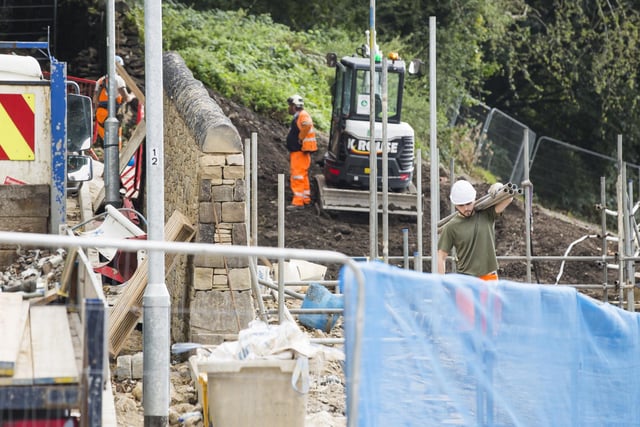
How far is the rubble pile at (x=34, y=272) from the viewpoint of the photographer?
6.45 m

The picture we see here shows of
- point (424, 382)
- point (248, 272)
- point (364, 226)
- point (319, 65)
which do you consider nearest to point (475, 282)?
point (424, 382)

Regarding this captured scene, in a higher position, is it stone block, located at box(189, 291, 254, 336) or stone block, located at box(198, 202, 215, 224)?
stone block, located at box(198, 202, 215, 224)

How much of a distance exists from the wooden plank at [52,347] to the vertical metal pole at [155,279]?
2.00 m

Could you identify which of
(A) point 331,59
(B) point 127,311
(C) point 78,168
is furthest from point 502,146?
(B) point 127,311

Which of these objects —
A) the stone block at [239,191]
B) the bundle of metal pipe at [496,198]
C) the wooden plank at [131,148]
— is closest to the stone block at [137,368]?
the stone block at [239,191]

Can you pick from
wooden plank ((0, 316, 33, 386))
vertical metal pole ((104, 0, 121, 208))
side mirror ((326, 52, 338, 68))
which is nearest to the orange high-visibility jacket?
side mirror ((326, 52, 338, 68))

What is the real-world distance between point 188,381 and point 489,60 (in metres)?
27.5

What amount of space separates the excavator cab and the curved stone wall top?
5.75 m

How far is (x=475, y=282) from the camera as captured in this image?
6.26 m

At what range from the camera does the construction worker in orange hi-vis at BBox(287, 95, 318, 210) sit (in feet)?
69.3

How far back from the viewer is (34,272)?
7.29 m

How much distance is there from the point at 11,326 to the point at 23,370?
418mm

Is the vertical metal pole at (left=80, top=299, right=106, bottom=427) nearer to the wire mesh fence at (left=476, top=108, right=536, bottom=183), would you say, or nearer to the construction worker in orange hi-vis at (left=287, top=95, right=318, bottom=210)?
the construction worker in orange hi-vis at (left=287, top=95, right=318, bottom=210)

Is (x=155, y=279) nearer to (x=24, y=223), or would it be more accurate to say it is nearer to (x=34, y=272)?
(x=34, y=272)
